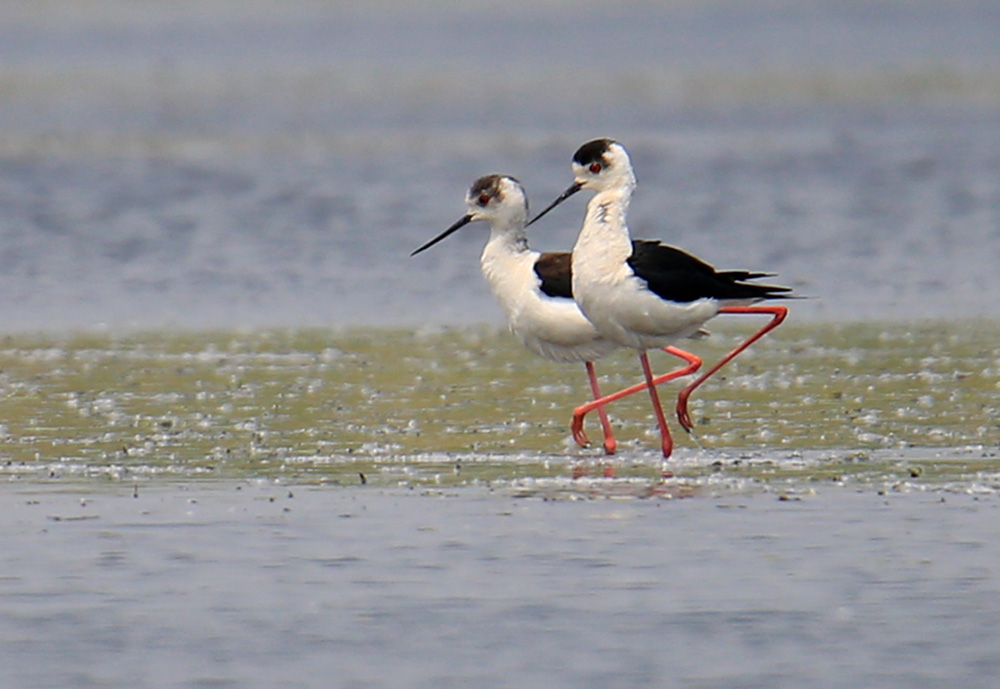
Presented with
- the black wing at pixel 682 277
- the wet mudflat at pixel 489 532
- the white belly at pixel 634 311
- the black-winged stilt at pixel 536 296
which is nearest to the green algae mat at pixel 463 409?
the wet mudflat at pixel 489 532

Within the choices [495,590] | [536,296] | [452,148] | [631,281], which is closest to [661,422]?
[631,281]

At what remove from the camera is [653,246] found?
8930mm

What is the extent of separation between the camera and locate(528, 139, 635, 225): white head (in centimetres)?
911

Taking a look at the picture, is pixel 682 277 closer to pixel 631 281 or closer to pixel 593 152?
pixel 631 281

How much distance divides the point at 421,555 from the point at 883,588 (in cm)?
140

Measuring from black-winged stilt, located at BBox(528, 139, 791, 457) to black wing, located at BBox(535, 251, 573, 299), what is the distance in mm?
534

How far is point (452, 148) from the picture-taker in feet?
82.1

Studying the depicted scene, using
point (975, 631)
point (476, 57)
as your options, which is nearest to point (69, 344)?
point (975, 631)

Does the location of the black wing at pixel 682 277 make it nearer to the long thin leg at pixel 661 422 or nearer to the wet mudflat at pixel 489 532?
the long thin leg at pixel 661 422

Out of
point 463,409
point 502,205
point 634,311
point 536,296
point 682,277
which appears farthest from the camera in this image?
point 502,205

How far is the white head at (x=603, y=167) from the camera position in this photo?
9109 millimetres

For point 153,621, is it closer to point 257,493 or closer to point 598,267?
point 257,493

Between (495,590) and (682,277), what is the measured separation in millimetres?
3230

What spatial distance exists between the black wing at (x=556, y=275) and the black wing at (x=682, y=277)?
540 millimetres
